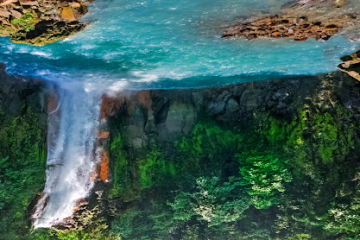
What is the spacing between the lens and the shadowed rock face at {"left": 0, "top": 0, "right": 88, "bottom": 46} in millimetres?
4684

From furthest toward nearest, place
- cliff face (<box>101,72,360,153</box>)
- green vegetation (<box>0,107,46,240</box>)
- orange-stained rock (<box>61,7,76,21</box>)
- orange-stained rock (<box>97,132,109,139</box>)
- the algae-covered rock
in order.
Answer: orange-stained rock (<box>97,132,109,139</box>) < cliff face (<box>101,72,360,153</box>) < green vegetation (<box>0,107,46,240</box>) < the algae-covered rock < orange-stained rock (<box>61,7,76,21</box>)

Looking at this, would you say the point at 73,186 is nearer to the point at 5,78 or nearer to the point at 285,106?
the point at 5,78

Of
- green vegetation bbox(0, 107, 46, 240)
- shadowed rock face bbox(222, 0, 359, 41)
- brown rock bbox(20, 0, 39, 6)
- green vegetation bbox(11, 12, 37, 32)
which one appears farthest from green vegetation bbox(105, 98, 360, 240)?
brown rock bbox(20, 0, 39, 6)

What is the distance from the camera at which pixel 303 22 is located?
203 inches

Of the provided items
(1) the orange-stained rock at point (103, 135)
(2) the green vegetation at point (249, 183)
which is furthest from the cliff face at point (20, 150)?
(2) the green vegetation at point (249, 183)

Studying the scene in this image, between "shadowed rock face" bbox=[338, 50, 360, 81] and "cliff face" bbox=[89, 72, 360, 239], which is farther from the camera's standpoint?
"cliff face" bbox=[89, 72, 360, 239]

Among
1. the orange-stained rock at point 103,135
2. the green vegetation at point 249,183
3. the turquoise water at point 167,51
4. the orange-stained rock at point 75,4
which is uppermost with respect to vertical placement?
the orange-stained rock at point 75,4

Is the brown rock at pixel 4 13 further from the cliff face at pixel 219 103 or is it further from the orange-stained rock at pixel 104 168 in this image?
the orange-stained rock at pixel 104 168

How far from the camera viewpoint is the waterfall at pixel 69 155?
8.51 meters

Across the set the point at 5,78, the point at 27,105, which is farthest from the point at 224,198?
the point at 5,78

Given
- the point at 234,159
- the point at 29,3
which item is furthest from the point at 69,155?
the point at 234,159

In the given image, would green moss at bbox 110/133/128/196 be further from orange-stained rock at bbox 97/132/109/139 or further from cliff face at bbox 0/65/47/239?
cliff face at bbox 0/65/47/239

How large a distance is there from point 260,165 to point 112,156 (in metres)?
5.27

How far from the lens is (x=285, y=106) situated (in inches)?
327
